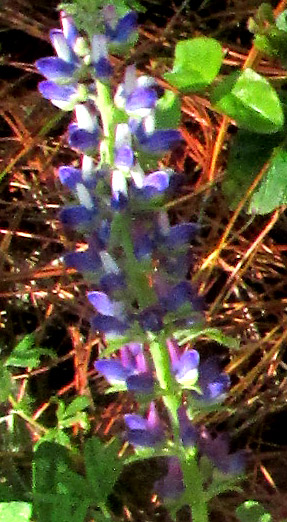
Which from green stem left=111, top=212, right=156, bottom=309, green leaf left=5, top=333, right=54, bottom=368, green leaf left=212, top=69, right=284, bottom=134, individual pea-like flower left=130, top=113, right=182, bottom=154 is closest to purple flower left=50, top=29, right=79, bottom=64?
individual pea-like flower left=130, top=113, right=182, bottom=154

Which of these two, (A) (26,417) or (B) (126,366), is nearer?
(B) (126,366)

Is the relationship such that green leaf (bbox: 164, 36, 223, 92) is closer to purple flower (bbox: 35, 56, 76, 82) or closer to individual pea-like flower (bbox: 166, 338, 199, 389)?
purple flower (bbox: 35, 56, 76, 82)

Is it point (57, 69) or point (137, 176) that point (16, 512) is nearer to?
point (137, 176)

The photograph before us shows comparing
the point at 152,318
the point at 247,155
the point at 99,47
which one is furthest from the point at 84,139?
the point at 247,155

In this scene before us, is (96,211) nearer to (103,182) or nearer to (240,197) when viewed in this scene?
(103,182)

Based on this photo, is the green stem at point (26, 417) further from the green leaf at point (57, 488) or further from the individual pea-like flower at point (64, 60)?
the individual pea-like flower at point (64, 60)
